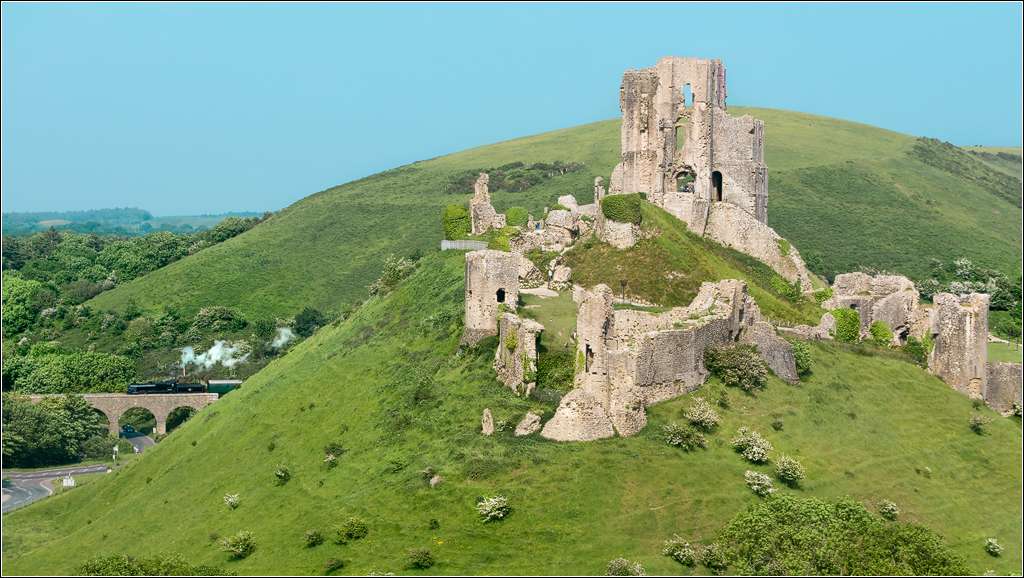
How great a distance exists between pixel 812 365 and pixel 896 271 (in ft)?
220

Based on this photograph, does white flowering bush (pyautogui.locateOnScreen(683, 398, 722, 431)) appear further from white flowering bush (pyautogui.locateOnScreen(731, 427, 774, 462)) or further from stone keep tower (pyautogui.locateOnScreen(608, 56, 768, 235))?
stone keep tower (pyautogui.locateOnScreen(608, 56, 768, 235))

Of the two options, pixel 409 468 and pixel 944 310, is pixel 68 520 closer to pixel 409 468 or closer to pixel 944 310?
pixel 409 468

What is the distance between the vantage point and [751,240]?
205 feet

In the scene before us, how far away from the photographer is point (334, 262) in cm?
12481

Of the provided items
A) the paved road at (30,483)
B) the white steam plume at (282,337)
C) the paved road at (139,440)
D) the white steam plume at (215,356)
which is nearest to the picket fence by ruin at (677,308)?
the paved road at (30,483)

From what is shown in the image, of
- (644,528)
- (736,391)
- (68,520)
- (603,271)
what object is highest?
(603,271)

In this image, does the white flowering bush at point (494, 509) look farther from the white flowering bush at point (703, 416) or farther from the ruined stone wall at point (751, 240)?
the ruined stone wall at point (751, 240)

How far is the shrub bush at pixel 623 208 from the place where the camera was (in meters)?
56.8

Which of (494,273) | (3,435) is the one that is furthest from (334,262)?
(494,273)

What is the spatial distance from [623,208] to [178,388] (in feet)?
159

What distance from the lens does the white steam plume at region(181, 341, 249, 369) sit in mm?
94375

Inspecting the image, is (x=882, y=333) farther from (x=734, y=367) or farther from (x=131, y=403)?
(x=131, y=403)

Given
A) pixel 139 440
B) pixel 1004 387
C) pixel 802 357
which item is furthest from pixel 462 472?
pixel 139 440

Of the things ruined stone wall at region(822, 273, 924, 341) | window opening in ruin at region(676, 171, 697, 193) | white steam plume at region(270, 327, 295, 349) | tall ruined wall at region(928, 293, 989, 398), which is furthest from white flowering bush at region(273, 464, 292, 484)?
white steam plume at region(270, 327, 295, 349)
